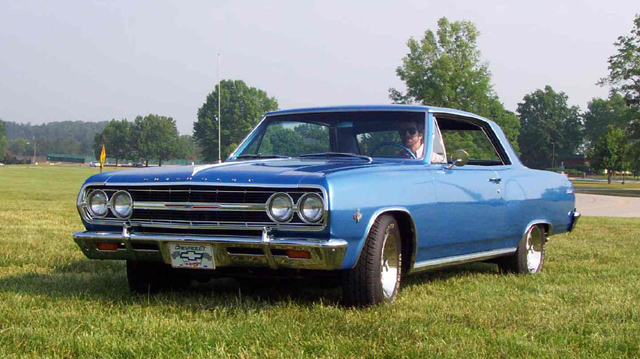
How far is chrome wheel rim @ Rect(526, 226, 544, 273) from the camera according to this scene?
747cm

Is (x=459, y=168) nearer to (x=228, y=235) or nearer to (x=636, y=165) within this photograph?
(x=228, y=235)

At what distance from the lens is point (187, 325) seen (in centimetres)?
435

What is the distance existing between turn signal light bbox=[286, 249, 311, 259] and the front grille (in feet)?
0.47

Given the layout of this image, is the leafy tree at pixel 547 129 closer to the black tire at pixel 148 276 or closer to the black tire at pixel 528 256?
the black tire at pixel 528 256

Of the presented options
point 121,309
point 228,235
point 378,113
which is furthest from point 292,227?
point 378,113

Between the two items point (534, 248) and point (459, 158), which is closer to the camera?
point (459, 158)

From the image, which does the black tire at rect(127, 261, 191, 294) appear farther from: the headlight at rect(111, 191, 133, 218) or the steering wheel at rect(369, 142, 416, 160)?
the steering wheel at rect(369, 142, 416, 160)

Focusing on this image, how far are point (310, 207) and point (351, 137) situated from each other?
1640 mm

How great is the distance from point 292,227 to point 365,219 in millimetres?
461

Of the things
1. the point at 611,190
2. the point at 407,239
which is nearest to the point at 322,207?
the point at 407,239

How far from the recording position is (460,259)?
20.1 feet

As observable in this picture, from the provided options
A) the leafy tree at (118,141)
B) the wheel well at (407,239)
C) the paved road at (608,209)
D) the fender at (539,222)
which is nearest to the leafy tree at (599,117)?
the leafy tree at (118,141)

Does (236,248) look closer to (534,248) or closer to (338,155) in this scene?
(338,155)

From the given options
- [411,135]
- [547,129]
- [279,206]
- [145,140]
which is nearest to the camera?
[279,206]
